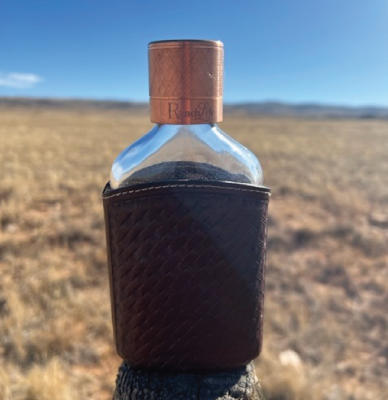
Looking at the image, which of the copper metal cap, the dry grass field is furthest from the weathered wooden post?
the dry grass field

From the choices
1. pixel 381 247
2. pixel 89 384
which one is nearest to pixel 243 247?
pixel 89 384

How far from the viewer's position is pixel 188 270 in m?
1.04

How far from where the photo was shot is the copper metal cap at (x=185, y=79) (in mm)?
1007

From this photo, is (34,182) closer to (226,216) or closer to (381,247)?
(381,247)

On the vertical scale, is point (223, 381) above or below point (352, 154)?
above

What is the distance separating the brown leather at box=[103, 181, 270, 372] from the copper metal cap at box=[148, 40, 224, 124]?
0.18m

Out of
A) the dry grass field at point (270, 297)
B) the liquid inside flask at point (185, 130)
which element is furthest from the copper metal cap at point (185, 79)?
the dry grass field at point (270, 297)

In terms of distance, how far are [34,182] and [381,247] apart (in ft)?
22.5

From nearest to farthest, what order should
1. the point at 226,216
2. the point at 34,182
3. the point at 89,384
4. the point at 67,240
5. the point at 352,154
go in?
1. the point at 226,216
2. the point at 89,384
3. the point at 67,240
4. the point at 34,182
5. the point at 352,154

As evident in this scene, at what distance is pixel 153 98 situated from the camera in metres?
1.06

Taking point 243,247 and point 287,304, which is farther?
point 287,304

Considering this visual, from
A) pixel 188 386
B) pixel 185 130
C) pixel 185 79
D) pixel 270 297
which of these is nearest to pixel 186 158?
pixel 185 130

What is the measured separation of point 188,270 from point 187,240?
0.25ft

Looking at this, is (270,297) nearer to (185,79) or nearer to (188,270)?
(188,270)
